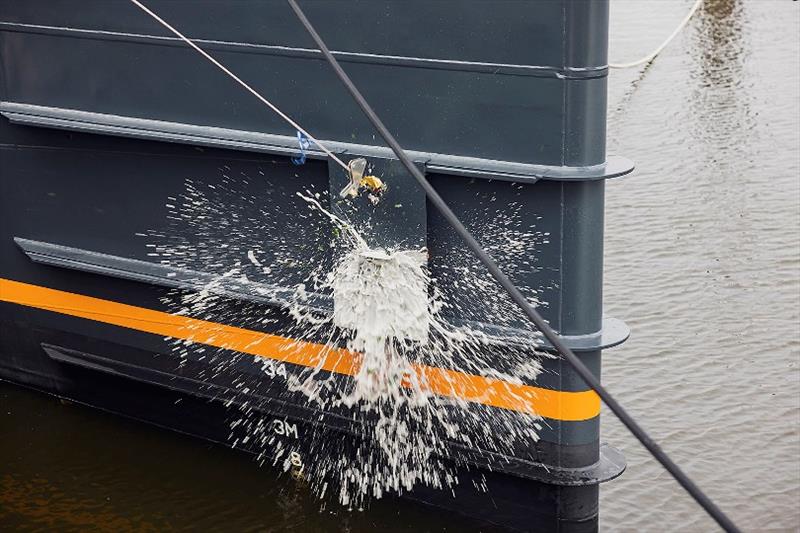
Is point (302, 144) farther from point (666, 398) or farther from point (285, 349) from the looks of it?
point (666, 398)

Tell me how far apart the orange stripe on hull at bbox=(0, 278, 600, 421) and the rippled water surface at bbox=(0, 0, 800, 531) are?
0.62 metres

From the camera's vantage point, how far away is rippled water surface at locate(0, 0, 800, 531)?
5.27 m

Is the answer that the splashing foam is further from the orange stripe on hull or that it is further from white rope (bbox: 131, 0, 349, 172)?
white rope (bbox: 131, 0, 349, 172)

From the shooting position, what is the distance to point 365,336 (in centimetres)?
466

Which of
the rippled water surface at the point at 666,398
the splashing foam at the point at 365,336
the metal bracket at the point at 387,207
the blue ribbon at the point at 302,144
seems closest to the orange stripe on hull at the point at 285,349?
the splashing foam at the point at 365,336

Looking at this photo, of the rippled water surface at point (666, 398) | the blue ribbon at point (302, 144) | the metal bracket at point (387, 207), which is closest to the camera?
the metal bracket at point (387, 207)

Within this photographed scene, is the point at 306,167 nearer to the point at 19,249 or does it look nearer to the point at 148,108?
the point at 148,108

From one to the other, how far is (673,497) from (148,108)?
2893 mm

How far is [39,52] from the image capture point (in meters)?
5.18

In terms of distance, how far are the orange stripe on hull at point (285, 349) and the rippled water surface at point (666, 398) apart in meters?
0.62

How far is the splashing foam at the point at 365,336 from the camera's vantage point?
4.55 meters

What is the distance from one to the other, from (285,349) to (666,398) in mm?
2250

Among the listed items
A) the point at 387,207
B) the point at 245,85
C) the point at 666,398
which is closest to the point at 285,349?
the point at 387,207

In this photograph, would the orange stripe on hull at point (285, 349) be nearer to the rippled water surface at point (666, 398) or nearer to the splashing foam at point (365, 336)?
the splashing foam at point (365, 336)
